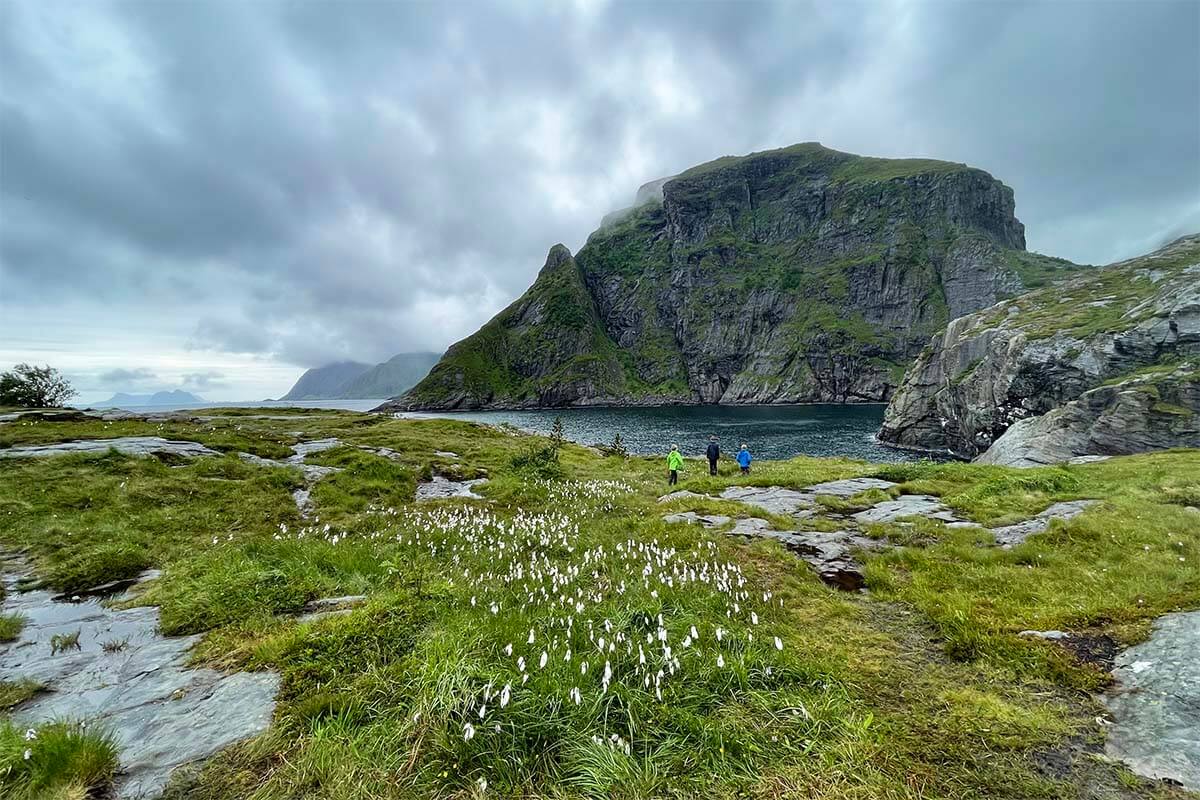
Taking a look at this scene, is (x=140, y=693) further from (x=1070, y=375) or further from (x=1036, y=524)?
(x=1070, y=375)

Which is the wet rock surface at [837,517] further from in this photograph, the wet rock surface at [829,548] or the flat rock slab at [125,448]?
the flat rock slab at [125,448]

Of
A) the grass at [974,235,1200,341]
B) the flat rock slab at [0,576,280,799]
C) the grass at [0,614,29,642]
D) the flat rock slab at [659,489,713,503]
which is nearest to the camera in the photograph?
the flat rock slab at [0,576,280,799]

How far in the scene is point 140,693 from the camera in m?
5.70

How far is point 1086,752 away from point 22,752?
1070 cm

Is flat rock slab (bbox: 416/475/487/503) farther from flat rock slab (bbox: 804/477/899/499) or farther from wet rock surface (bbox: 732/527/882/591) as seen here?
flat rock slab (bbox: 804/477/899/499)

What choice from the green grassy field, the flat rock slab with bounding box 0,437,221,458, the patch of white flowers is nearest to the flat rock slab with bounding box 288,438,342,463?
the flat rock slab with bounding box 0,437,221,458

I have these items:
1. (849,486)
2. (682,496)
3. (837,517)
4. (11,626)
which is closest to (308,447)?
(11,626)

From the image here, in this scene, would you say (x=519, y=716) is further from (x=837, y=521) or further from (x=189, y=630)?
(x=837, y=521)

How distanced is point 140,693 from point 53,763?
1.81 meters

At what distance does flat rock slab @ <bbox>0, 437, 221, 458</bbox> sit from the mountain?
225 feet

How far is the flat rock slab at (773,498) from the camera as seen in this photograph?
16.9 m

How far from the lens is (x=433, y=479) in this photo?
23.4 m

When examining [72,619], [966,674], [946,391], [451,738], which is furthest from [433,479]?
[946,391]

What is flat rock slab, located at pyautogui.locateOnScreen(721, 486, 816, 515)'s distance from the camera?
16875 mm
